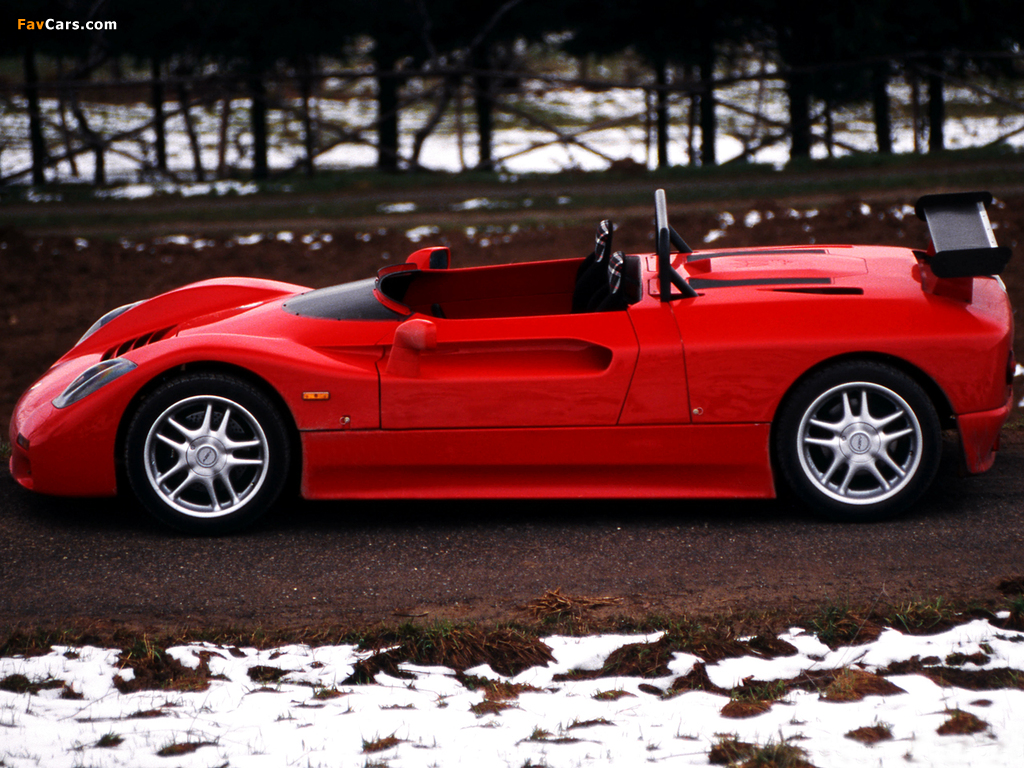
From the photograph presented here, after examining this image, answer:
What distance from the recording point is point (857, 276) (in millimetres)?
4605

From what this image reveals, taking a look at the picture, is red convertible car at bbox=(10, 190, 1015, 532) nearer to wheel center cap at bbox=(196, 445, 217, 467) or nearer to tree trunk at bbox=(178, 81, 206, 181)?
wheel center cap at bbox=(196, 445, 217, 467)

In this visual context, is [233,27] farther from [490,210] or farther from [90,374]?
[90,374]

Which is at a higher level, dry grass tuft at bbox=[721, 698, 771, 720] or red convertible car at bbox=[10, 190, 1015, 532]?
red convertible car at bbox=[10, 190, 1015, 532]

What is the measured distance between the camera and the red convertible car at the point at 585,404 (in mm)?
4340

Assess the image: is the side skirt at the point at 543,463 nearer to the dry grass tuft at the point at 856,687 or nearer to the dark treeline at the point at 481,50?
the dry grass tuft at the point at 856,687

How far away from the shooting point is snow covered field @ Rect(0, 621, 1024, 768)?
9.06 feet

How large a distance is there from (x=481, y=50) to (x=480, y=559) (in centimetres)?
1674

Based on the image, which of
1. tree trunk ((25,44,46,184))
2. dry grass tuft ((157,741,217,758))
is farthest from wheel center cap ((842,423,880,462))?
tree trunk ((25,44,46,184))

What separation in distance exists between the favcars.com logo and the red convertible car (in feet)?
51.6

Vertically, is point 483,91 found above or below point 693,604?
above

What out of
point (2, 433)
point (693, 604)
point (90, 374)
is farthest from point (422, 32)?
point (693, 604)

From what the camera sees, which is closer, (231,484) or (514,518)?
(231,484)

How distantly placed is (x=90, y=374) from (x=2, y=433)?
207 cm

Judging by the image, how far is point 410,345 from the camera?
4.31 metres
